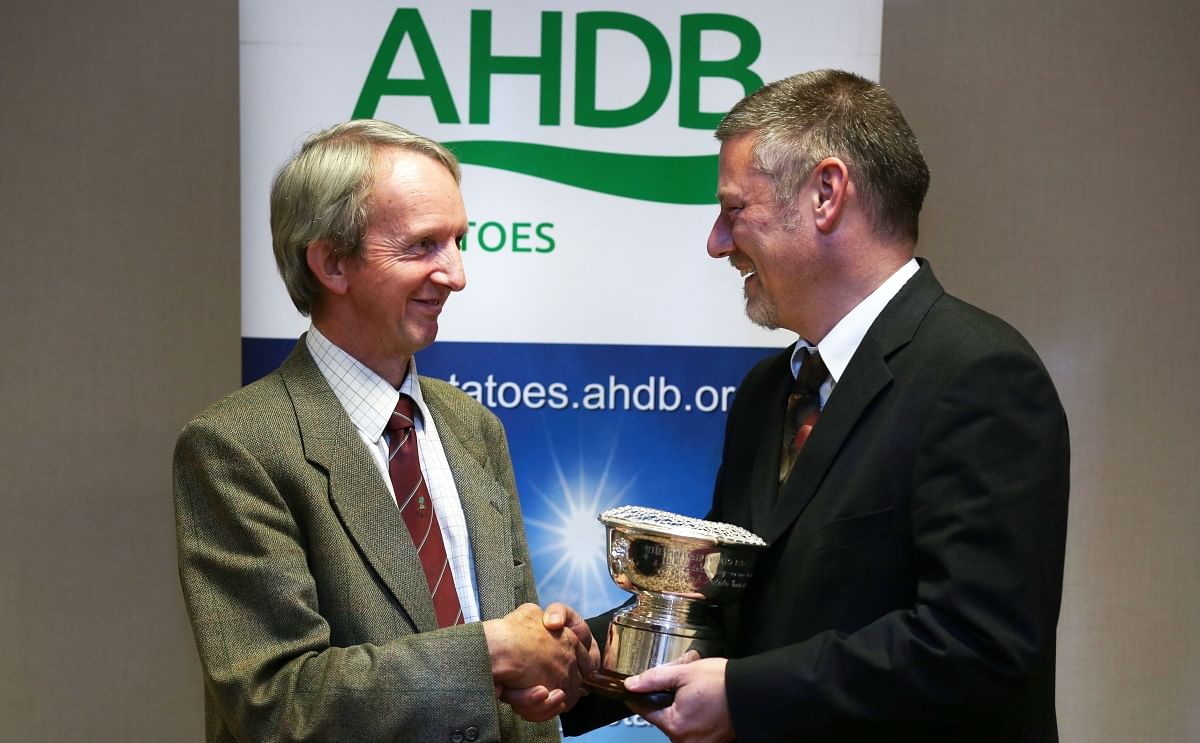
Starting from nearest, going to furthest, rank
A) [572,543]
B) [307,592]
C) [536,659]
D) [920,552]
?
[920,552] < [307,592] < [536,659] < [572,543]

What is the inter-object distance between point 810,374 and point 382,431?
0.80 m

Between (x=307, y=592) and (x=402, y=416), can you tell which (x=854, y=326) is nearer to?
(x=402, y=416)

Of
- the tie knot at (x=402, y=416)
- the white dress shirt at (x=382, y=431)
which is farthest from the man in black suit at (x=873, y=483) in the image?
the tie knot at (x=402, y=416)

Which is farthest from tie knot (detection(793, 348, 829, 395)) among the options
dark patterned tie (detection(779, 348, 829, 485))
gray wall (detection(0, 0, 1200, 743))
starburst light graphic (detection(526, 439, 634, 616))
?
gray wall (detection(0, 0, 1200, 743))

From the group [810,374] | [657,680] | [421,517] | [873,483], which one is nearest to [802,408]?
[810,374]

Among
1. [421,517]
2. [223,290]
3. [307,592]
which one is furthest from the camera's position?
[223,290]

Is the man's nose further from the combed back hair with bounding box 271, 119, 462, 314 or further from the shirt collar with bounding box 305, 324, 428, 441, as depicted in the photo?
the shirt collar with bounding box 305, 324, 428, 441

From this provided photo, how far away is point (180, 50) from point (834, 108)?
8.01 feet

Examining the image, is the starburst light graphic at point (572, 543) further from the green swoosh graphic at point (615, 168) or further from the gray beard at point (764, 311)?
the gray beard at point (764, 311)

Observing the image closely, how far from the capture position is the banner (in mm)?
3180

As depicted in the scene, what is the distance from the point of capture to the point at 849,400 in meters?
2.00

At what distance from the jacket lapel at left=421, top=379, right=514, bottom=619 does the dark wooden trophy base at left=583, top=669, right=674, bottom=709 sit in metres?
0.24

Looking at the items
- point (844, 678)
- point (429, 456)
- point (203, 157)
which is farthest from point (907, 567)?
point (203, 157)

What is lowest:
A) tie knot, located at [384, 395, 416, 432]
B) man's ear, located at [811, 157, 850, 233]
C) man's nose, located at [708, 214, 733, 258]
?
tie knot, located at [384, 395, 416, 432]
